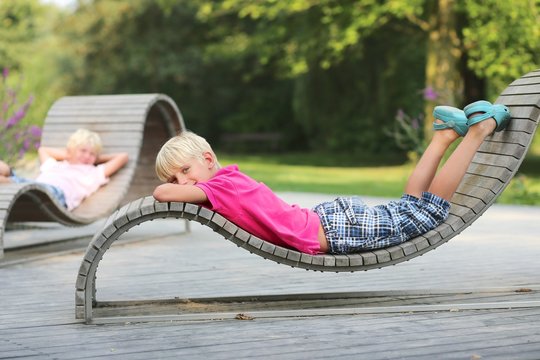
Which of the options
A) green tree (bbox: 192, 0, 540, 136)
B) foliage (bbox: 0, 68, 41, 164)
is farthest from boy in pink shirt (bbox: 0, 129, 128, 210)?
green tree (bbox: 192, 0, 540, 136)

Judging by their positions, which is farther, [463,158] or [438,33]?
[438,33]

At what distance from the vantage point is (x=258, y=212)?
3.69 meters

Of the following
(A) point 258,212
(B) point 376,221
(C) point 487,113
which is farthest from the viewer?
(C) point 487,113

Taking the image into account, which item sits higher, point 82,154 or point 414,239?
point 82,154

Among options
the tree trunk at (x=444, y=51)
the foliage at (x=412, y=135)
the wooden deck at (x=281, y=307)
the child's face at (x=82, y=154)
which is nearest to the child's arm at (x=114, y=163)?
the child's face at (x=82, y=154)

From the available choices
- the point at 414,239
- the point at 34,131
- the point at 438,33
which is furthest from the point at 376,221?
the point at 438,33

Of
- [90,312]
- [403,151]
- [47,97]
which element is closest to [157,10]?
[403,151]

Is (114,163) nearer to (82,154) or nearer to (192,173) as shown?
(82,154)

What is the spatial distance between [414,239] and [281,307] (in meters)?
0.65

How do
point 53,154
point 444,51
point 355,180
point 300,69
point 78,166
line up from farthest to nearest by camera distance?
point 300,69 < point 444,51 < point 355,180 < point 53,154 < point 78,166

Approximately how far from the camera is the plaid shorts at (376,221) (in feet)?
12.4

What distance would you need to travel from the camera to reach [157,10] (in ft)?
88.4

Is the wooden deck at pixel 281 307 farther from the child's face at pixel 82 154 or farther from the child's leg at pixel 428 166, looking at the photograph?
the child's face at pixel 82 154

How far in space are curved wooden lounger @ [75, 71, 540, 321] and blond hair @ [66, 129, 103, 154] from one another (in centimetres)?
257
